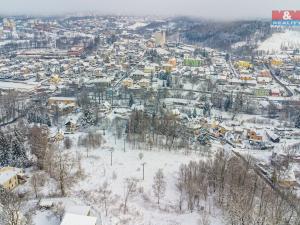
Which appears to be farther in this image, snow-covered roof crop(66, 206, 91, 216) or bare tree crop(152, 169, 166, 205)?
bare tree crop(152, 169, 166, 205)

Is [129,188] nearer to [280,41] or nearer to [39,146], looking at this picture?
[39,146]

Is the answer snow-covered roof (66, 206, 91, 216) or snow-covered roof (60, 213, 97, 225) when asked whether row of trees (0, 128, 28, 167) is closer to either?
snow-covered roof (66, 206, 91, 216)

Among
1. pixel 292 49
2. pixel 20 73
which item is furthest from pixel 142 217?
pixel 292 49

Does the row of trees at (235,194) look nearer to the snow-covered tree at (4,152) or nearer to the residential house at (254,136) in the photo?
the residential house at (254,136)

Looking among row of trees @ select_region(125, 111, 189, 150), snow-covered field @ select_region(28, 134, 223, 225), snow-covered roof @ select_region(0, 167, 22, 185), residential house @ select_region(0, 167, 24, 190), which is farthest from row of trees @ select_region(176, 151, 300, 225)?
snow-covered roof @ select_region(0, 167, 22, 185)

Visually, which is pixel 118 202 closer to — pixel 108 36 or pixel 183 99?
pixel 183 99

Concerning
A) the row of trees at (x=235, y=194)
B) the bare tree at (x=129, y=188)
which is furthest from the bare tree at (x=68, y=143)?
the row of trees at (x=235, y=194)

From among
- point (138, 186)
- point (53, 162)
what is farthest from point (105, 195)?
point (53, 162)
